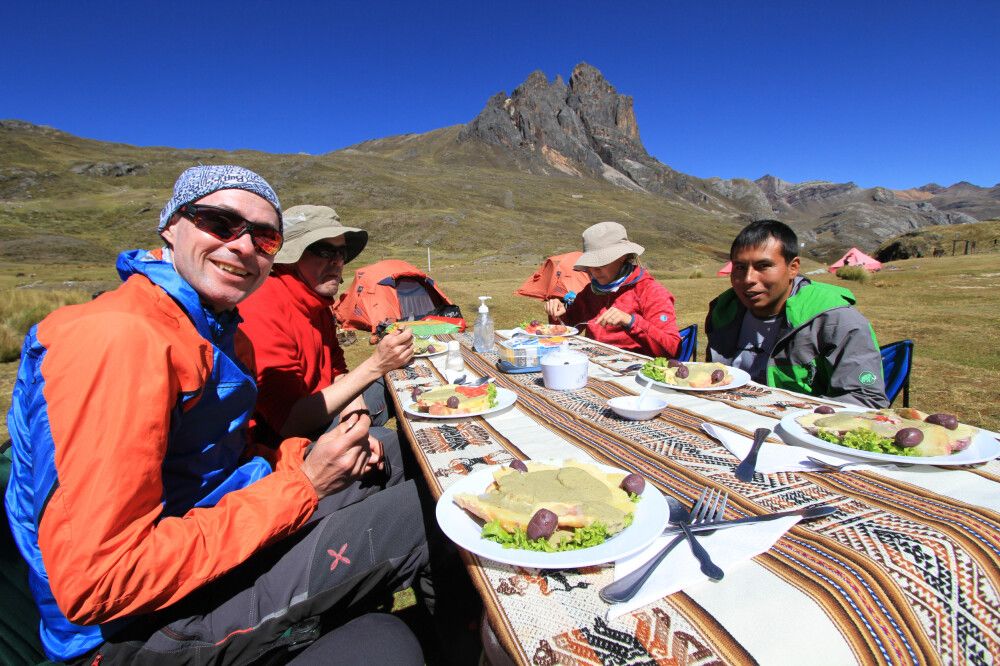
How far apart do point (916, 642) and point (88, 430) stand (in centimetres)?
190

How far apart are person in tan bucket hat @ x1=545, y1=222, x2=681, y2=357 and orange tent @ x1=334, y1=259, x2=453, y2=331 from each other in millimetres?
5160

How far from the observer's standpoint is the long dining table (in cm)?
95

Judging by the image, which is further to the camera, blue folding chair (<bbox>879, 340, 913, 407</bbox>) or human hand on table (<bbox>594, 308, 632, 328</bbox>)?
human hand on table (<bbox>594, 308, 632, 328</bbox>)

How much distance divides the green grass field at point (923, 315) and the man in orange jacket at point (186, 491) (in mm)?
6130

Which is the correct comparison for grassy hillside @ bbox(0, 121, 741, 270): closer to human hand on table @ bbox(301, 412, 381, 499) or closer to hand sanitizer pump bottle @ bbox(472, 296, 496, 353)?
hand sanitizer pump bottle @ bbox(472, 296, 496, 353)

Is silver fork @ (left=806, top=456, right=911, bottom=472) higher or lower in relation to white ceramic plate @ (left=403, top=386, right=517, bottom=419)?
higher

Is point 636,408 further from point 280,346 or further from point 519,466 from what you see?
point 280,346

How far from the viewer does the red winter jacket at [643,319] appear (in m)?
4.21

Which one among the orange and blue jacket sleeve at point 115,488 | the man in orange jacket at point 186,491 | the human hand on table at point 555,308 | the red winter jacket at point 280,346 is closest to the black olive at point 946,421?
the man in orange jacket at point 186,491

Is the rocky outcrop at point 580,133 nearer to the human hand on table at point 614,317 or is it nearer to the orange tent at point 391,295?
the orange tent at point 391,295

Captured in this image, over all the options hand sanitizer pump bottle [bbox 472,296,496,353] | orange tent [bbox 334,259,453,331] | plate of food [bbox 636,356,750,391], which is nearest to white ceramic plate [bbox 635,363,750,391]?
plate of food [bbox 636,356,750,391]

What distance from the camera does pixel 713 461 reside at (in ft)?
5.74

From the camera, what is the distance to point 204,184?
6.02 feet

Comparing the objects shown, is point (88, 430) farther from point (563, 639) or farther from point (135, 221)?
point (135, 221)
